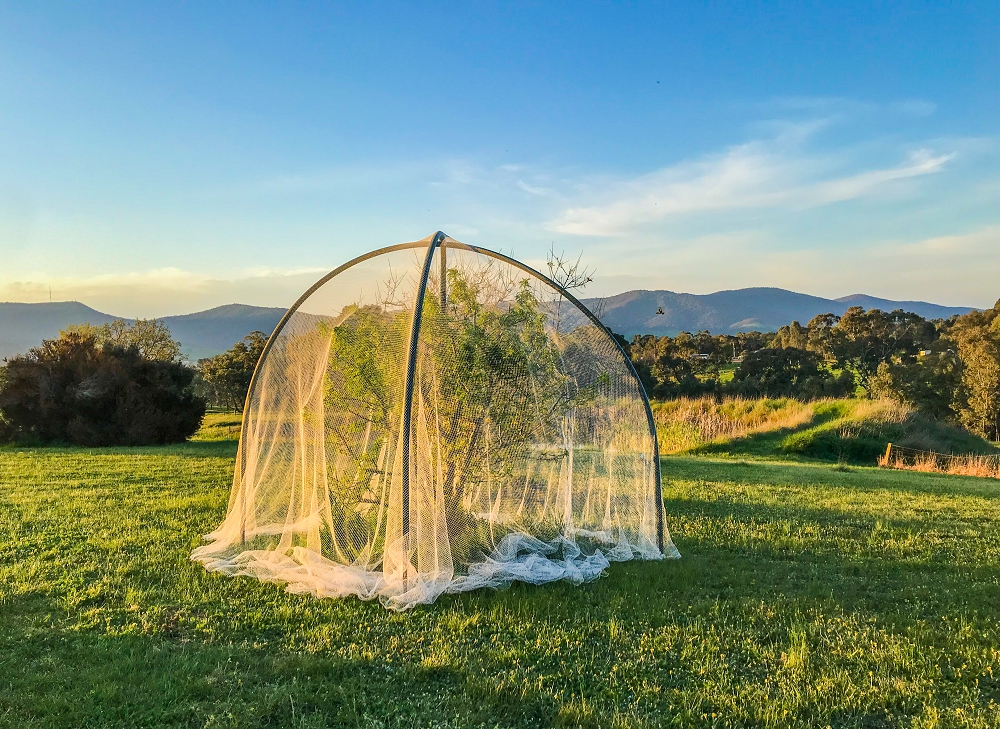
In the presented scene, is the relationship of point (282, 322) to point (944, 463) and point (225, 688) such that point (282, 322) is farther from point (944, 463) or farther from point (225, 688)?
point (944, 463)

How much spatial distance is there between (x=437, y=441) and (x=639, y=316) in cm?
9391

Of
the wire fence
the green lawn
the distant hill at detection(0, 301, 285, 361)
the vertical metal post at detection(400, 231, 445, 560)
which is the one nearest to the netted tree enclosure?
the vertical metal post at detection(400, 231, 445, 560)

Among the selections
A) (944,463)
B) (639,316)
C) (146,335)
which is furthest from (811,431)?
(639,316)

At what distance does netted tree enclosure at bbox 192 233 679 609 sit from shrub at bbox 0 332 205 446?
1403 cm

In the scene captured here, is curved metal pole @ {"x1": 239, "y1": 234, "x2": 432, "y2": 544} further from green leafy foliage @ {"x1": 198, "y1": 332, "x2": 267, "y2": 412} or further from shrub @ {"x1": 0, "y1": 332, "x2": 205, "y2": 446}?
green leafy foliage @ {"x1": 198, "y1": 332, "x2": 267, "y2": 412}

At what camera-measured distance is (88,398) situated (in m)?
17.6

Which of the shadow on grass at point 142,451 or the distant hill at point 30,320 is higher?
the distant hill at point 30,320

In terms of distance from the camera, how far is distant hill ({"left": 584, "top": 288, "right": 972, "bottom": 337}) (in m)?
99.5

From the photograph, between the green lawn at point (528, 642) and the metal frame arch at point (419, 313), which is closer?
the green lawn at point (528, 642)

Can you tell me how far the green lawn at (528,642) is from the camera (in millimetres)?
3314

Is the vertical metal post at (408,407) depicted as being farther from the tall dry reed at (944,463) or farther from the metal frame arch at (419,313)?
the tall dry reed at (944,463)

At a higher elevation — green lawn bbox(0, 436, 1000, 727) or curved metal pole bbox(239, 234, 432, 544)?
curved metal pole bbox(239, 234, 432, 544)

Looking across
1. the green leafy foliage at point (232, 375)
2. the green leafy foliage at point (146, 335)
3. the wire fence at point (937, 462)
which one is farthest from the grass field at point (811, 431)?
the green leafy foliage at point (146, 335)

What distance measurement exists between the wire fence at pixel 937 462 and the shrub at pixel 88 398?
20.1m
